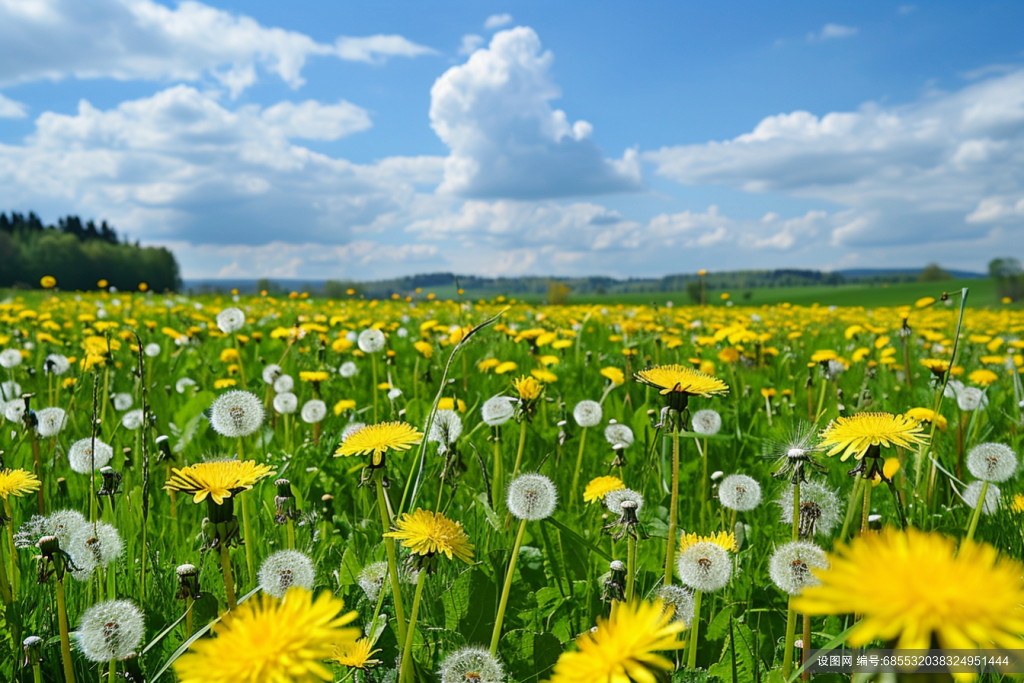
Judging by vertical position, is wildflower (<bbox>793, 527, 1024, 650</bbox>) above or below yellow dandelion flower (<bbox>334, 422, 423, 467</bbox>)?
above

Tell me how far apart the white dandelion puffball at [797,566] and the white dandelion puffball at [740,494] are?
1.41ft

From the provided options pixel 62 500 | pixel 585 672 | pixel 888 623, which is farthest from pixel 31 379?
pixel 888 623

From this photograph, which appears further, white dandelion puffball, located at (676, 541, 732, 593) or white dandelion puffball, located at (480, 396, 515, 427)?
white dandelion puffball, located at (480, 396, 515, 427)

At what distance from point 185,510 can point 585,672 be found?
186 centimetres

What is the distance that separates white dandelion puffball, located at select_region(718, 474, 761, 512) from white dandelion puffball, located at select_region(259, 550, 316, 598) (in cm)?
102

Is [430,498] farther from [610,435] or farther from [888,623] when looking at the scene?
[888,623]

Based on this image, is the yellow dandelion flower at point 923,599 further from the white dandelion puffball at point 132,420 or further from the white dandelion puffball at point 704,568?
the white dandelion puffball at point 132,420

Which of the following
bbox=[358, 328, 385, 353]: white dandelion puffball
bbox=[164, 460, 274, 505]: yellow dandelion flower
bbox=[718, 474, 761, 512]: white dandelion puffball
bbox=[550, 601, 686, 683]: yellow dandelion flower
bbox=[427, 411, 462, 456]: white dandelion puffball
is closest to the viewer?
bbox=[550, 601, 686, 683]: yellow dandelion flower

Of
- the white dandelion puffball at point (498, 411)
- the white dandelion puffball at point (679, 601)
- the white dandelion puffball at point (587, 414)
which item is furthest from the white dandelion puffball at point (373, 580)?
the white dandelion puffball at point (587, 414)

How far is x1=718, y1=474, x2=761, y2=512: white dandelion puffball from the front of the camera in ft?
5.03

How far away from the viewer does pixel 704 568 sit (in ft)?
3.68

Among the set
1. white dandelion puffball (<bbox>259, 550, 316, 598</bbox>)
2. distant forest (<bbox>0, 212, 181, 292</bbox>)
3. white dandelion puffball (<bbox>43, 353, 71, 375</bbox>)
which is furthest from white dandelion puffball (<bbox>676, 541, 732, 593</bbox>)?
distant forest (<bbox>0, 212, 181, 292</bbox>)

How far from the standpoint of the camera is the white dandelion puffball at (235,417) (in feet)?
4.60

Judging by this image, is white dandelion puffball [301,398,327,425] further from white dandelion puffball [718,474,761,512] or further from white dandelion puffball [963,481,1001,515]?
white dandelion puffball [963,481,1001,515]
